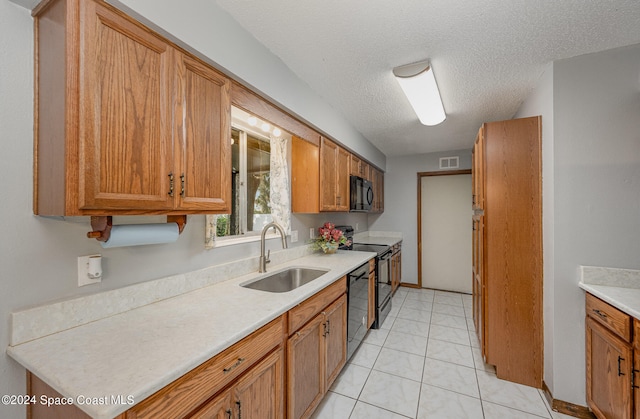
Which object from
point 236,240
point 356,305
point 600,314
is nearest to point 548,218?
point 600,314

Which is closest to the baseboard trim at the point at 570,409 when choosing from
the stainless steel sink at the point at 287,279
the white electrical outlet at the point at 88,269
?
the stainless steel sink at the point at 287,279

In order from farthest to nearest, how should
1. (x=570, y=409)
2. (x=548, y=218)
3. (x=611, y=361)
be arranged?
(x=548, y=218), (x=570, y=409), (x=611, y=361)

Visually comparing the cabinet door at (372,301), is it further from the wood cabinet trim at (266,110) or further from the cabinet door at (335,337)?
the wood cabinet trim at (266,110)

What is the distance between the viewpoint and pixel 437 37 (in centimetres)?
154

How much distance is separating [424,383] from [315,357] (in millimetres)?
1036

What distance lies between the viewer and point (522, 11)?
4.42 ft

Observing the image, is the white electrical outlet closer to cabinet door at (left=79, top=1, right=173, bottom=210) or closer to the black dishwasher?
cabinet door at (left=79, top=1, right=173, bottom=210)

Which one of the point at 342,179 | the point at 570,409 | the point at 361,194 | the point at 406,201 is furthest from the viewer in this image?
the point at 406,201

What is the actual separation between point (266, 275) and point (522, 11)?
2.21m

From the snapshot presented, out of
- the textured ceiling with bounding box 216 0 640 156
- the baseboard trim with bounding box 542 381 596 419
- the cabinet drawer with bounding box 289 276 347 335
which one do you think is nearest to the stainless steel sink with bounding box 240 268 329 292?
the cabinet drawer with bounding box 289 276 347 335

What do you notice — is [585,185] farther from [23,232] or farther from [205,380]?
[23,232]

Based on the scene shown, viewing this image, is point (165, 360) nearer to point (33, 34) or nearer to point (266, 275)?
point (266, 275)

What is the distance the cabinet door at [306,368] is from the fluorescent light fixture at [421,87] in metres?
1.79

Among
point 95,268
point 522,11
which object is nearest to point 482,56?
point 522,11
